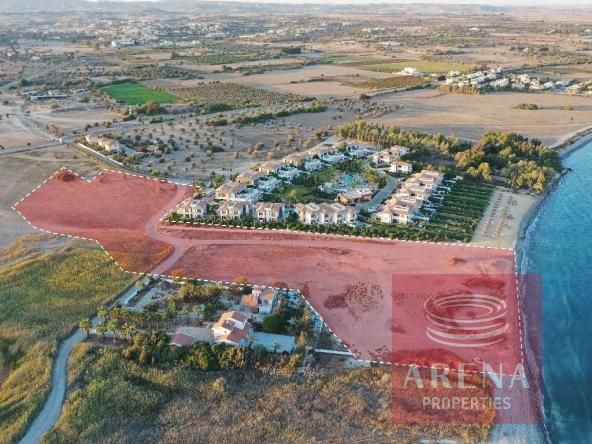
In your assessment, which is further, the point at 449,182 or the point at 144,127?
the point at 144,127

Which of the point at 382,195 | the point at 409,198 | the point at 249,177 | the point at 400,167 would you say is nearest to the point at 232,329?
the point at 409,198

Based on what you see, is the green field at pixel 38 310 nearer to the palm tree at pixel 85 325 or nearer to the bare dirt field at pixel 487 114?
the palm tree at pixel 85 325

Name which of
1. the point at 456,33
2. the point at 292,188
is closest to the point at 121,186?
the point at 292,188

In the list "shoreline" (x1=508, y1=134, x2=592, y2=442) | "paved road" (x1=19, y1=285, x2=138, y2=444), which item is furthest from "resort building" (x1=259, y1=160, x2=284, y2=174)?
"paved road" (x1=19, y1=285, x2=138, y2=444)

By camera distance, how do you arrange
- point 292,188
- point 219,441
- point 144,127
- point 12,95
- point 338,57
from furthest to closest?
point 338,57
point 12,95
point 144,127
point 292,188
point 219,441

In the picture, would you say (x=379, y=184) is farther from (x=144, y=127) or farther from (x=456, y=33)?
(x=456, y=33)

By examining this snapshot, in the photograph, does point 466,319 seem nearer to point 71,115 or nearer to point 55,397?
point 55,397

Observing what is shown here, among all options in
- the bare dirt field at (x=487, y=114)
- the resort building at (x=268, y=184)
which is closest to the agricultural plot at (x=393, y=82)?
the bare dirt field at (x=487, y=114)

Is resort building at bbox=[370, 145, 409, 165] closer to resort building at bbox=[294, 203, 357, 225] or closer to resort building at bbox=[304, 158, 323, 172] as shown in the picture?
resort building at bbox=[304, 158, 323, 172]
